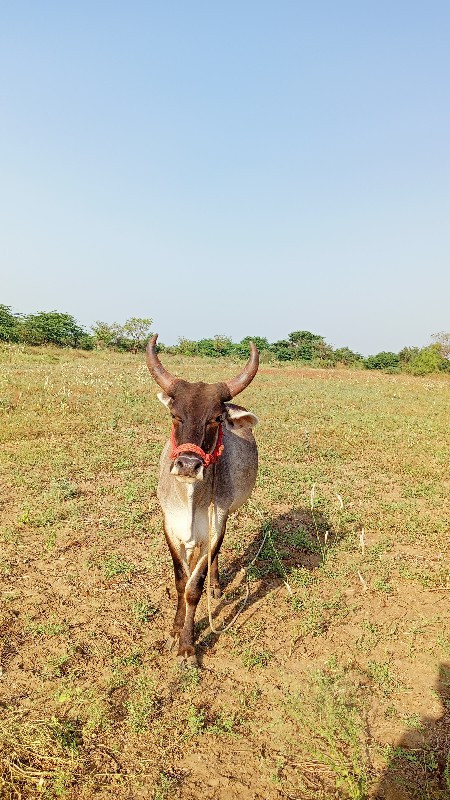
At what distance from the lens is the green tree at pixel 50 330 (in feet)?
104

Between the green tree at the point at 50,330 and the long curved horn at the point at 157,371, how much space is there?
28810 mm

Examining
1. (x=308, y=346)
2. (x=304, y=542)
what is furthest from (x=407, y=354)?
(x=304, y=542)

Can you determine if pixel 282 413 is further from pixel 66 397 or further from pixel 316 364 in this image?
pixel 316 364

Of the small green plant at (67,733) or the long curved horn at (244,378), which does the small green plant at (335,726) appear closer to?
the small green plant at (67,733)

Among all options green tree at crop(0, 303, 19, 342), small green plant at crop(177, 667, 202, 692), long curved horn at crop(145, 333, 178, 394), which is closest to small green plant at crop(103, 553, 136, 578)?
small green plant at crop(177, 667, 202, 692)

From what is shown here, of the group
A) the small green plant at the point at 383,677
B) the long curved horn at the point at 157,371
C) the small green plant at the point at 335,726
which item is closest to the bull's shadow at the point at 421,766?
the small green plant at the point at 335,726

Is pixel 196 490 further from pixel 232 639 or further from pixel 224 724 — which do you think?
pixel 224 724

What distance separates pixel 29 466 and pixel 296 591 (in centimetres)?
464

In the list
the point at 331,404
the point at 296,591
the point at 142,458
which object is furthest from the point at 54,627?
the point at 331,404

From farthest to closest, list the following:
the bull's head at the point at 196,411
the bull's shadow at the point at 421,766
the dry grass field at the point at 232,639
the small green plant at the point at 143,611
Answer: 1. the small green plant at the point at 143,611
2. the bull's head at the point at 196,411
3. the dry grass field at the point at 232,639
4. the bull's shadow at the point at 421,766

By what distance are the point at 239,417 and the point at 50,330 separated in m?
31.0

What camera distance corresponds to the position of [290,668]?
4.23 m

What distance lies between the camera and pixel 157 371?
13.9 feet

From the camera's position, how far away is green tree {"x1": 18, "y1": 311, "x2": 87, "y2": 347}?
31.7 meters
